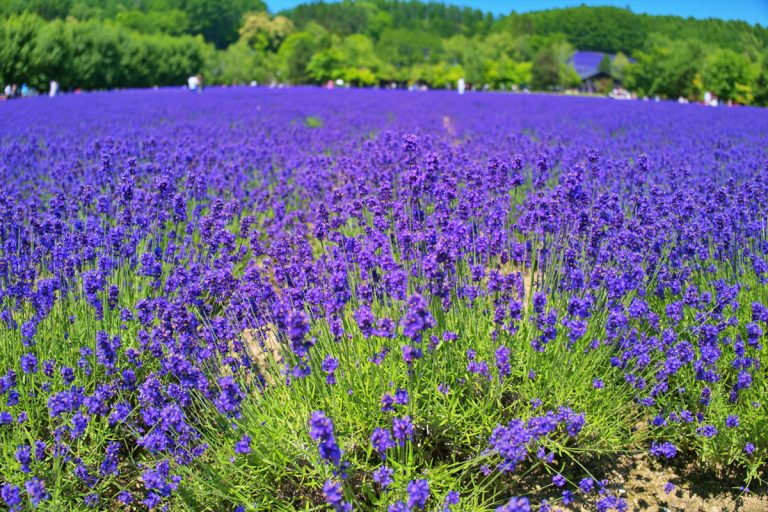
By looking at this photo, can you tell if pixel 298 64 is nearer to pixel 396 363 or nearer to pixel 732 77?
pixel 732 77

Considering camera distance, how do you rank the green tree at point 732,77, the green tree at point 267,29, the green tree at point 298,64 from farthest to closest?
the green tree at point 267,29 → the green tree at point 298,64 → the green tree at point 732,77

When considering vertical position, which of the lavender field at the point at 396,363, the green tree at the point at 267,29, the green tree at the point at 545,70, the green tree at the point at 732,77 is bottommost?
the lavender field at the point at 396,363

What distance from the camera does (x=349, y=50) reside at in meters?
53.1

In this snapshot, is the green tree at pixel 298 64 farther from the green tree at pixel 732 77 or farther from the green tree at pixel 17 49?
the green tree at pixel 732 77

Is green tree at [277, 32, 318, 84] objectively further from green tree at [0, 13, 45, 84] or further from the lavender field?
the lavender field

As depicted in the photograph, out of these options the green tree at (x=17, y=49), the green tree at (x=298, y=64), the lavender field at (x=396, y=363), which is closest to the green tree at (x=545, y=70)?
the green tree at (x=298, y=64)

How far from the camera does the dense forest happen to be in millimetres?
28625

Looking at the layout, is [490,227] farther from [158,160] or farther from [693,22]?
[693,22]

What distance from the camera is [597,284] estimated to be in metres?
2.77

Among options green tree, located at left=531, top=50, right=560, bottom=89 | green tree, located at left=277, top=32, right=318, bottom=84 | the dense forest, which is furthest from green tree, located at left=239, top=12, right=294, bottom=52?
green tree, located at left=531, top=50, right=560, bottom=89

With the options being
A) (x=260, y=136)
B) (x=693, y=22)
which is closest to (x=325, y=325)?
(x=260, y=136)

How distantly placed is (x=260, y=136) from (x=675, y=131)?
710cm

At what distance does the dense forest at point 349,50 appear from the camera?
93.9 ft

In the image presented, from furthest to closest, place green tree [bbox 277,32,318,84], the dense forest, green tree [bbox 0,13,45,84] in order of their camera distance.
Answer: green tree [bbox 277,32,318,84] < the dense forest < green tree [bbox 0,13,45,84]
